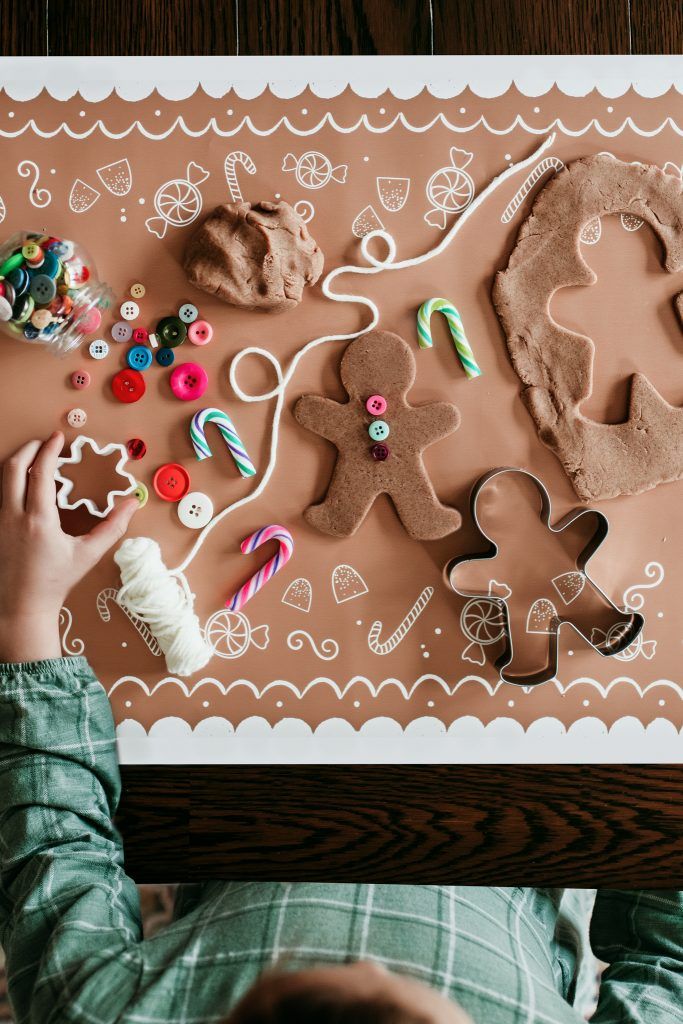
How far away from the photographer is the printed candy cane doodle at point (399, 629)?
1.01 meters

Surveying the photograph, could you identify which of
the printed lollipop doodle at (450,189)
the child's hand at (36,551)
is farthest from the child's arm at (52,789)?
the printed lollipop doodle at (450,189)

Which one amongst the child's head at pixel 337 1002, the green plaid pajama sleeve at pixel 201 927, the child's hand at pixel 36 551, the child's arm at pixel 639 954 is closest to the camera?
the child's head at pixel 337 1002

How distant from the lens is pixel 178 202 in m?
1.02

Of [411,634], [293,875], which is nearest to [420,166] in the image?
[411,634]

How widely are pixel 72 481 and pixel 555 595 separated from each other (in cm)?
66

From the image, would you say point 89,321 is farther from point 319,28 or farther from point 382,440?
point 319,28

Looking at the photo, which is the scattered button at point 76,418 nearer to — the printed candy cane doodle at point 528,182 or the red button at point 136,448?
the red button at point 136,448

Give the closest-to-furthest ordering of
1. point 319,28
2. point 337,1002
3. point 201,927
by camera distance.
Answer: point 337,1002, point 201,927, point 319,28

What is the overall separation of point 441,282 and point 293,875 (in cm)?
81

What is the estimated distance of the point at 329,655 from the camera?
1007 mm

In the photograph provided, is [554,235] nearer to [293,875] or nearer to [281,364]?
[281,364]

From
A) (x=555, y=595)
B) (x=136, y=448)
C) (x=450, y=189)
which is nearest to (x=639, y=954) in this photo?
(x=555, y=595)

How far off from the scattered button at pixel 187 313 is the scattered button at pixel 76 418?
→ 7.2 inches

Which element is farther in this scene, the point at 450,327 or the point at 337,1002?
the point at 450,327
